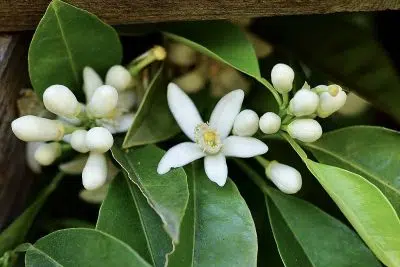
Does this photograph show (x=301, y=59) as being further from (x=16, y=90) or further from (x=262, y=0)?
(x=16, y=90)

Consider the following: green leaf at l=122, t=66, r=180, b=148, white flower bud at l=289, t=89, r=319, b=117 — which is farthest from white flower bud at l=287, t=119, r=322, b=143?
green leaf at l=122, t=66, r=180, b=148

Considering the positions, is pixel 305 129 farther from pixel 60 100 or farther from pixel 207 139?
pixel 60 100

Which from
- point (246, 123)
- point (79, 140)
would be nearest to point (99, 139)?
point (79, 140)

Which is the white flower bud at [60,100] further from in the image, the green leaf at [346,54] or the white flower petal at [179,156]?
the green leaf at [346,54]

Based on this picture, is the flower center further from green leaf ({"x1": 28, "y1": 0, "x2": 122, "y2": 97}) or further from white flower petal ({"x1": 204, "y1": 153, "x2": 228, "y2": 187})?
green leaf ({"x1": 28, "y1": 0, "x2": 122, "y2": 97})

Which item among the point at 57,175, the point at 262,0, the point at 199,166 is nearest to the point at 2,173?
the point at 57,175

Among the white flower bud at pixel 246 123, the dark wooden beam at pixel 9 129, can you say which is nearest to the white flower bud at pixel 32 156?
the dark wooden beam at pixel 9 129
